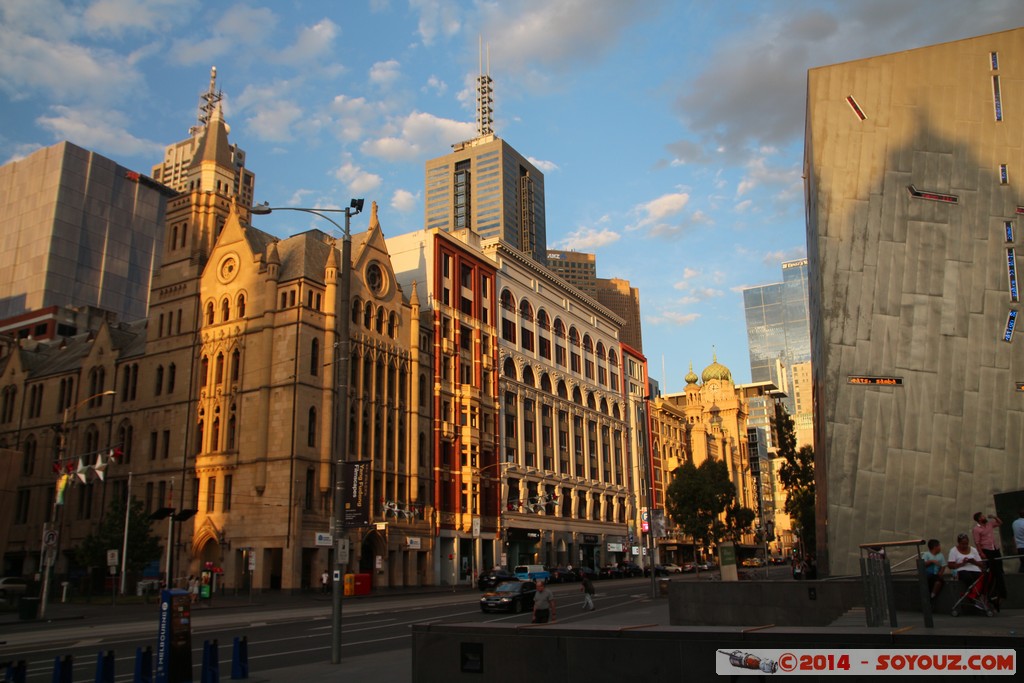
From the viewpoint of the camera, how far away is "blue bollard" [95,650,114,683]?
13361 millimetres

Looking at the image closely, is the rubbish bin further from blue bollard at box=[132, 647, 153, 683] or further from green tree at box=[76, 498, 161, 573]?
blue bollard at box=[132, 647, 153, 683]

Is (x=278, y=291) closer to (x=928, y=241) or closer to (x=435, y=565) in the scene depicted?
(x=435, y=565)

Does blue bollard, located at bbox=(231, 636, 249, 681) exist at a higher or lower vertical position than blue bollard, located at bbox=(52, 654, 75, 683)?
lower

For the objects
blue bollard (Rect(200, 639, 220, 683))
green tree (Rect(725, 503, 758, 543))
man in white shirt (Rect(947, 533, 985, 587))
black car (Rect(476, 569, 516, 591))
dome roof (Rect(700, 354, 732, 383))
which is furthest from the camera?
dome roof (Rect(700, 354, 732, 383))

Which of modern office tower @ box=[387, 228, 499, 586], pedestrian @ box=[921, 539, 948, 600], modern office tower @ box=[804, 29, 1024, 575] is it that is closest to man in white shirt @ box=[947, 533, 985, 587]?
pedestrian @ box=[921, 539, 948, 600]

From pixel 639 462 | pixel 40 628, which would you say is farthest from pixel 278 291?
pixel 639 462

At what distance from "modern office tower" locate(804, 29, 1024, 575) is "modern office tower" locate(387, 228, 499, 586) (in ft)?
126

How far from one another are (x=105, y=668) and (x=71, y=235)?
348 ft

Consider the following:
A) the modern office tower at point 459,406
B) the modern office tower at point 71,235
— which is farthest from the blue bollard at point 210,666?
the modern office tower at point 71,235

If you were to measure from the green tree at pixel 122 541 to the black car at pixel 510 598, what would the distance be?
25.5m

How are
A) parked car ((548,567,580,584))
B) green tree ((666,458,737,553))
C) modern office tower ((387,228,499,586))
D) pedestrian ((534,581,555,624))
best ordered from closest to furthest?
pedestrian ((534,581,555,624))
modern office tower ((387,228,499,586))
parked car ((548,567,580,584))
green tree ((666,458,737,553))

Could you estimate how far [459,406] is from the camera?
68.6 m

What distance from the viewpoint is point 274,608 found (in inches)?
1601

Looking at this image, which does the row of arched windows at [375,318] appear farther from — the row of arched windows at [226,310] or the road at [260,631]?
the road at [260,631]
